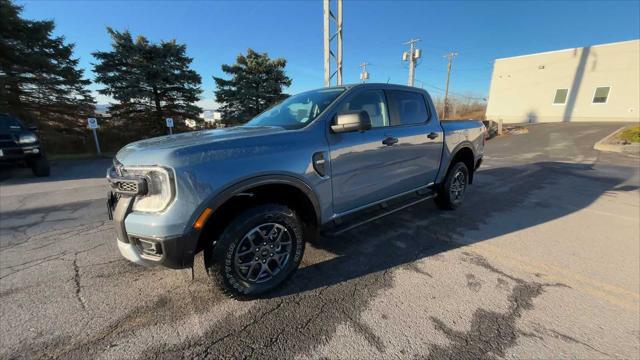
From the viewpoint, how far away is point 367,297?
91.8 inches

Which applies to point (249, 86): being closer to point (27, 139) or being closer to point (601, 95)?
point (27, 139)

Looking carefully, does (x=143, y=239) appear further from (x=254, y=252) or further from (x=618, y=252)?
(x=618, y=252)

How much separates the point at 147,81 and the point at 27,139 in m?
10.5

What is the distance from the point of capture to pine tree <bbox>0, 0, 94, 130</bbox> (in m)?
12.3

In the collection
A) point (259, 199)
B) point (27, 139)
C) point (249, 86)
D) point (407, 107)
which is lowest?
point (259, 199)

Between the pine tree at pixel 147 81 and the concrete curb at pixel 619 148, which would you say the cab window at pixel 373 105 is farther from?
the pine tree at pixel 147 81

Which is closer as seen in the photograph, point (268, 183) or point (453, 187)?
point (268, 183)

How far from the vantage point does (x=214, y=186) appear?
1.91 m

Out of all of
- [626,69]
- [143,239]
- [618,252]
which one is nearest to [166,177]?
[143,239]

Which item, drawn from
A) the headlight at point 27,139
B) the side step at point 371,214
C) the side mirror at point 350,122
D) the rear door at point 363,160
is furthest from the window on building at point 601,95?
the headlight at point 27,139

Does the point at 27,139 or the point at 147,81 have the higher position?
the point at 147,81

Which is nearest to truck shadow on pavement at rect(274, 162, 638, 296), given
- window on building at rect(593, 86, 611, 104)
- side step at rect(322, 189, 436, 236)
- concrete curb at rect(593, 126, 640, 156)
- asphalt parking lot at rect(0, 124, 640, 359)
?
asphalt parking lot at rect(0, 124, 640, 359)

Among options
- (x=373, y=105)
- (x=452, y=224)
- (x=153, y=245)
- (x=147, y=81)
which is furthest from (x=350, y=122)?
(x=147, y=81)

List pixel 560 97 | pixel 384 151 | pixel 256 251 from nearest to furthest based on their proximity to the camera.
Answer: pixel 256 251
pixel 384 151
pixel 560 97
